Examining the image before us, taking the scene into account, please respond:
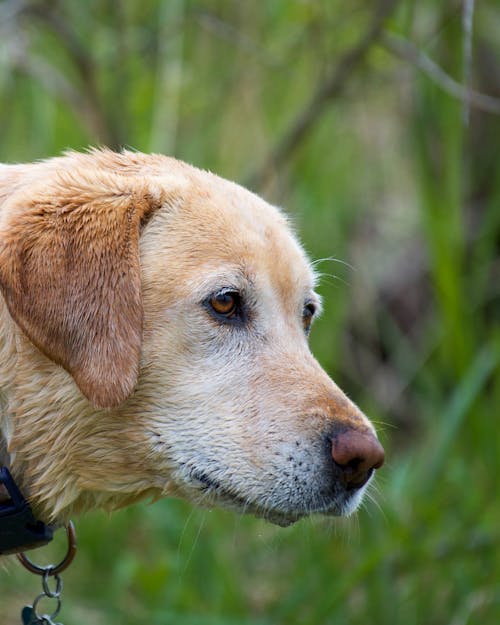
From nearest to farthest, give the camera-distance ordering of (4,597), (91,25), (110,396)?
(110,396) < (4,597) < (91,25)

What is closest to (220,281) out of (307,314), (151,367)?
(151,367)

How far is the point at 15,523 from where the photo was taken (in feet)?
8.38

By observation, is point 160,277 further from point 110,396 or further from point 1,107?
point 1,107

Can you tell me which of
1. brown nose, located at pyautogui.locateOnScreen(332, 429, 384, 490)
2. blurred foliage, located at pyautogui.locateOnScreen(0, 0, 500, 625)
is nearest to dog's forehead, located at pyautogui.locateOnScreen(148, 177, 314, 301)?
brown nose, located at pyautogui.locateOnScreen(332, 429, 384, 490)

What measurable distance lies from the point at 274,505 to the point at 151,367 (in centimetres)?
49

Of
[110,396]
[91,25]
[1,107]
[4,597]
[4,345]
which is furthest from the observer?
[1,107]

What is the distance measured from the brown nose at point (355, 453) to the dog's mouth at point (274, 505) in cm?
7

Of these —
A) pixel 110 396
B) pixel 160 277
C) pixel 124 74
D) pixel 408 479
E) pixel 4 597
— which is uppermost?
pixel 124 74

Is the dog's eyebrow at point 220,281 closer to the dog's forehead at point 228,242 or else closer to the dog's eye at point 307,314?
the dog's forehead at point 228,242

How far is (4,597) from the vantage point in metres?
4.44

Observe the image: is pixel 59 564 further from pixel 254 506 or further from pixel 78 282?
pixel 78 282

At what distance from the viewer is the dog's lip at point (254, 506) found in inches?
102

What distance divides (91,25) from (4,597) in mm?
2756

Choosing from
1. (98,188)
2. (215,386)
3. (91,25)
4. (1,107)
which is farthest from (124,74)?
(215,386)
